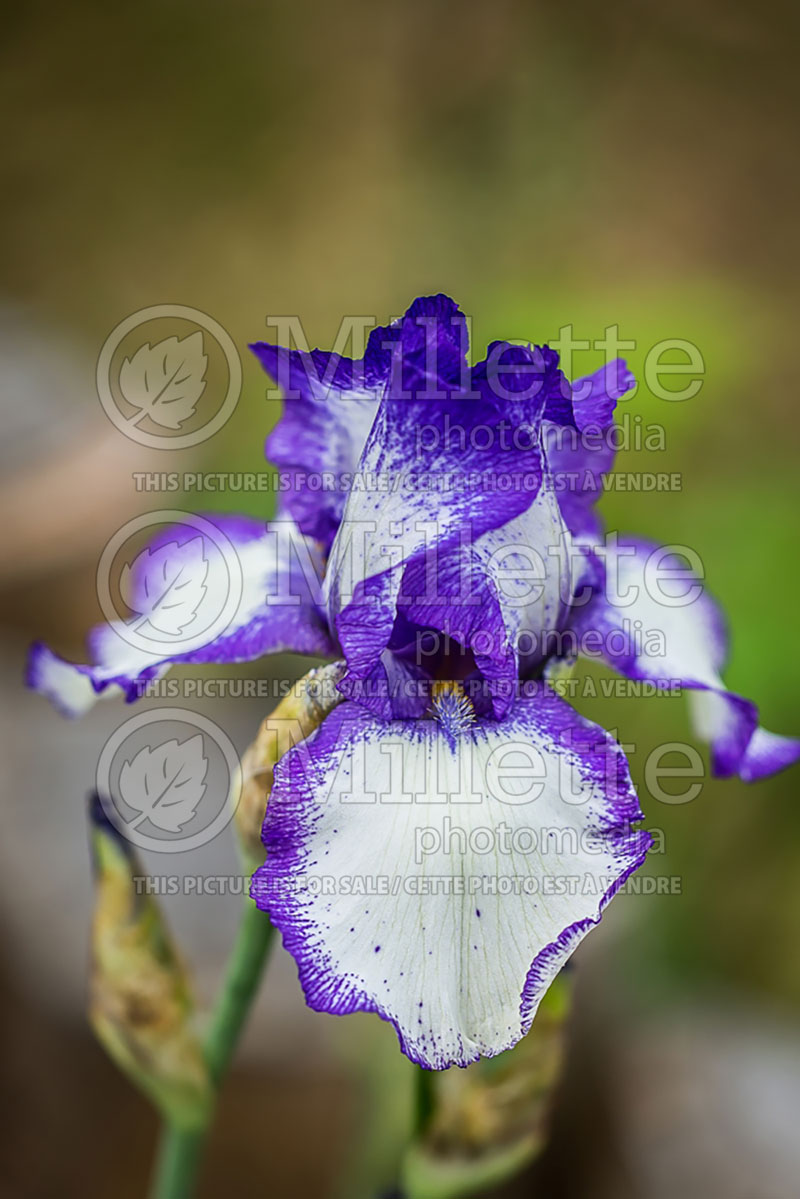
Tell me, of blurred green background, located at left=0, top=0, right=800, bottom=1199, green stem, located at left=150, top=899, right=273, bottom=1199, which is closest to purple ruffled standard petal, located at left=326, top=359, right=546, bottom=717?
green stem, located at left=150, top=899, right=273, bottom=1199

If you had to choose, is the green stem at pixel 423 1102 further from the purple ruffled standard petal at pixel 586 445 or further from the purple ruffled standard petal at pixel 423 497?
the purple ruffled standard petal at pixel 586 445

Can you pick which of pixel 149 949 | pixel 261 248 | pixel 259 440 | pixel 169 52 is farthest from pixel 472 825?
pixel 169 52

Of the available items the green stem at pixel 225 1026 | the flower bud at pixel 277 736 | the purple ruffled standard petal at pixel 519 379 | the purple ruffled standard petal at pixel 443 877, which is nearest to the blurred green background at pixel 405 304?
the green stem at pixel 225 1026

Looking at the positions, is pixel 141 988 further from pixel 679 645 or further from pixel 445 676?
pixel 679 645

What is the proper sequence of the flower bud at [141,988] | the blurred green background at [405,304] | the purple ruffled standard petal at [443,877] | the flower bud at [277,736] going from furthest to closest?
the blurred green background at [405,304], the flower bud at [141,988], the flower bud at [277,736], the purple ruffled standard petal at [443,877]

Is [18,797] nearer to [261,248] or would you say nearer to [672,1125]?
[672,1125]

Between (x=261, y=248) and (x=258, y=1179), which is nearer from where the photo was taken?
(x=258, y=1179)

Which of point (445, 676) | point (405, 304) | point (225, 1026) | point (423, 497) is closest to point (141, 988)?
point (225, 1026)

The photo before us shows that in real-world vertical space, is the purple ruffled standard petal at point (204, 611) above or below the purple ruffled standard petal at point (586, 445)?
below
